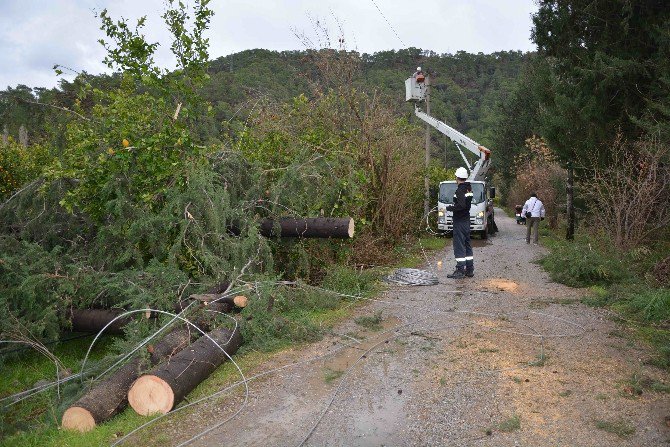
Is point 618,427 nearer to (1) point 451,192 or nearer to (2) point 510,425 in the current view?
(2) point 510,425

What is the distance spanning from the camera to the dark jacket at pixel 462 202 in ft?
34.6

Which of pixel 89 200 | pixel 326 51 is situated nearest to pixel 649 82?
pixel 326 51

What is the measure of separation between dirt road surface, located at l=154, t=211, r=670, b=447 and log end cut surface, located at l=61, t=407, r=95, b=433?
699 mm

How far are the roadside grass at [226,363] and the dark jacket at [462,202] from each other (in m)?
1.95

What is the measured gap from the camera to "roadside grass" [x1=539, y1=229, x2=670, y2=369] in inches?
275

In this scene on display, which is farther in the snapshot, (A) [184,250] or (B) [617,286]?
(B) [617,286]

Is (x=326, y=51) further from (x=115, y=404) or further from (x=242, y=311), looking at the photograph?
(x=115, y=404)

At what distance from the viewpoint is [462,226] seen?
10742 mm

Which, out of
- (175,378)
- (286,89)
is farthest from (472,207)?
(175,378)

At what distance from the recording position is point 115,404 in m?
4.83

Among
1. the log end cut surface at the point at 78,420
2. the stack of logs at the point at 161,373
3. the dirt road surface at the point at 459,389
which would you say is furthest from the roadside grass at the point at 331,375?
the log end cut surface at the point at 78,420

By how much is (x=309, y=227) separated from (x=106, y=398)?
474cm

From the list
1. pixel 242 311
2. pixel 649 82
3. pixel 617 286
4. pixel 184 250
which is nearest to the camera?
pixel 242 311

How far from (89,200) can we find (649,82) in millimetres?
12100
